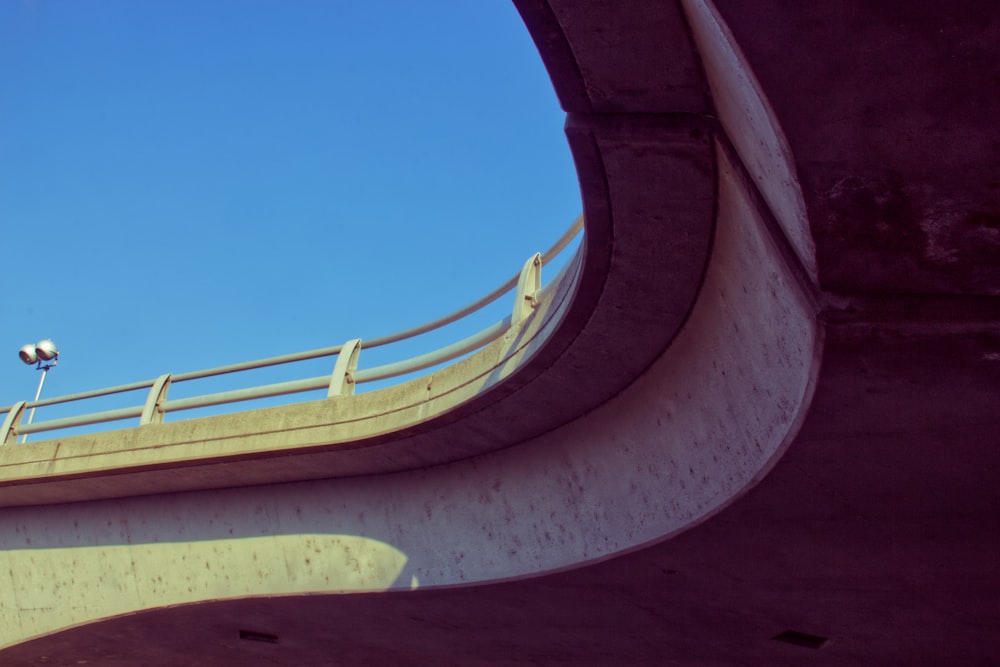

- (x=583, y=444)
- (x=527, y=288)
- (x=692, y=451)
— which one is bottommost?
(x=692, y=451)

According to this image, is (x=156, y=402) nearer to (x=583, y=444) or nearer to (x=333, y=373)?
(x=333, y=373)

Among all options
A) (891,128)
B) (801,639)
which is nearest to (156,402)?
(801,639)

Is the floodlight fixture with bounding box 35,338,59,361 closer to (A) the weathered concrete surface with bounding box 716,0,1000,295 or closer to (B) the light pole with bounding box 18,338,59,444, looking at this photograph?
(B) the light pole with bounding box 18,338,59,444

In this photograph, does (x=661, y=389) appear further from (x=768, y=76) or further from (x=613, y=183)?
(x=768, y=76)

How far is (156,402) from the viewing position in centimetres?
970

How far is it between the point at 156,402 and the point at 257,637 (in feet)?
10.3

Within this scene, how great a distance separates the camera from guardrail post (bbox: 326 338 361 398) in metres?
8.49

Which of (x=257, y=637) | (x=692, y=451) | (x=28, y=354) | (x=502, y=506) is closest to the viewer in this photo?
(x=692, y=451)

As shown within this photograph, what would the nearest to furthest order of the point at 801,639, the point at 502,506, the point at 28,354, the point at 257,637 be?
the point at 502,506
the point at 801,639
the point at 257,637
the point at 28,354

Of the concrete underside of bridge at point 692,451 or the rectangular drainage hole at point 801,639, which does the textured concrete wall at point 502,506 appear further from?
the rectangular drainage hole at point 801,639

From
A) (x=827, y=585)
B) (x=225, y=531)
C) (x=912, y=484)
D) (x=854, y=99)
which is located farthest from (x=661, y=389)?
(x=225, y=531)

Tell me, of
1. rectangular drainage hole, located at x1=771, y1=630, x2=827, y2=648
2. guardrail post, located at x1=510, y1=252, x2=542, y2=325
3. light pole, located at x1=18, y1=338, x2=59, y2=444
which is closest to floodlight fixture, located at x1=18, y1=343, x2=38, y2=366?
light pole, located at x1=18, y1=338, x2=59, y2=444

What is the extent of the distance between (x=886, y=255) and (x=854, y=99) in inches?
34.1

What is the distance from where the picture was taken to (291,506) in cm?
919
